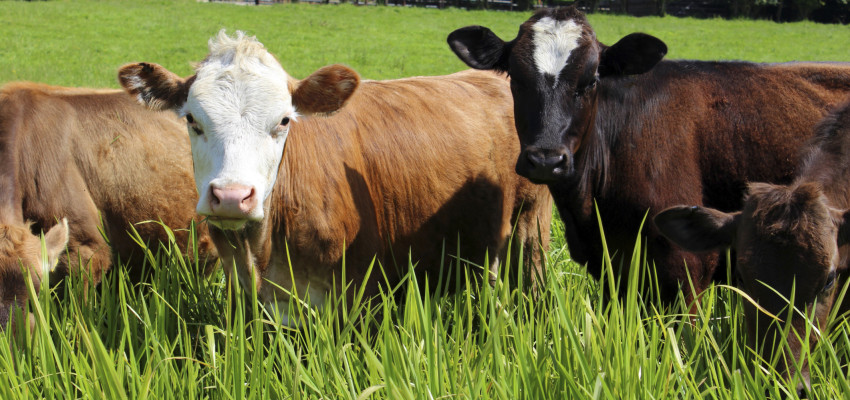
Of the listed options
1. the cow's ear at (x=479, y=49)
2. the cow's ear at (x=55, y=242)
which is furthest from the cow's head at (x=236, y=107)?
the cow's ear at (x=479, y=49)

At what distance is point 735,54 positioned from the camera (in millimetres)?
26312

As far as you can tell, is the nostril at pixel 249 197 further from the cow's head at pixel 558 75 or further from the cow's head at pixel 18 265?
the cow's head at pixel 558 75

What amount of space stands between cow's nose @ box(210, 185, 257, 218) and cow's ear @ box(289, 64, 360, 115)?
2.30 feet

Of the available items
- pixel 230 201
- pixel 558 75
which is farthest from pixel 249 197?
pixel 558 75

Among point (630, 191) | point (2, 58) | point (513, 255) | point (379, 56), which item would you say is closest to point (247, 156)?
point (630, 191)

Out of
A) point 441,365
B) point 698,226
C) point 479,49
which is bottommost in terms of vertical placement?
point 441,365

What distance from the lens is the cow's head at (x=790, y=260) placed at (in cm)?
288

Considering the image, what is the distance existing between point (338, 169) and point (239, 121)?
33.2 inches

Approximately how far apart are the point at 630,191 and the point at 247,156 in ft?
6.93

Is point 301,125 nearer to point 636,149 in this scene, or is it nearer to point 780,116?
point 636,149

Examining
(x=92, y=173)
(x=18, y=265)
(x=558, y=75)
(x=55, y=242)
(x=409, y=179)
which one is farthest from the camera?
(x=92, y=173)

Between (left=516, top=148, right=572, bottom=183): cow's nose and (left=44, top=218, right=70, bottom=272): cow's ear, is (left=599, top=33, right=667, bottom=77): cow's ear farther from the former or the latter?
(left=44, top=218, right=70, bottom=272): cow's ear

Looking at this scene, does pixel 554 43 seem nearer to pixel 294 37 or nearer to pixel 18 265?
pixel 18 265

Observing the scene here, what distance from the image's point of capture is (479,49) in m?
4.38
